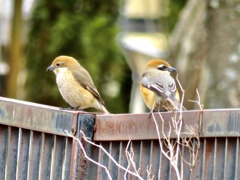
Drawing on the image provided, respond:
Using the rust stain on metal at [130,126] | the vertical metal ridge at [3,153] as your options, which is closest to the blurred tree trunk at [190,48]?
Answer: the vertical metal ridge at [3,153]

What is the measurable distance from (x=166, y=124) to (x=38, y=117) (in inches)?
37.0

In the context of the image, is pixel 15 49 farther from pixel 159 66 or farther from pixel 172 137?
pixel 172 137

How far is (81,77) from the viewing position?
334 inches

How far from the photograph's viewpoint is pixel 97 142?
5777 mm

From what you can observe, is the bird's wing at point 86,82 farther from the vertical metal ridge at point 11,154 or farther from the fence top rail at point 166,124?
the fence top rail at point 166,124

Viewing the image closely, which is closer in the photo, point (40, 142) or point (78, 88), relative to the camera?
point (40, 142)

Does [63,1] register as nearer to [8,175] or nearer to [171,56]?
[171,56]

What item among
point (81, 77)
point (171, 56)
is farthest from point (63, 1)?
point (81, 77)

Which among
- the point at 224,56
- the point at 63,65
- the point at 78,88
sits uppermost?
the point at 224,56

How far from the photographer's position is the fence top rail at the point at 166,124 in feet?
16.8

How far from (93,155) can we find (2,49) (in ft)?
44.4

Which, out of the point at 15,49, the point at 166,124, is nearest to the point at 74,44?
the point at 15,49

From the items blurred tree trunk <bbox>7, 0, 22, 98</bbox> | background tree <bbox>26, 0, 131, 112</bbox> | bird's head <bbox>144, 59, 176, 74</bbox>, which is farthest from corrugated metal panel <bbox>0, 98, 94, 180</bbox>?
blurred tree trunk <bbox>7, 0, 22, 98</bbox>

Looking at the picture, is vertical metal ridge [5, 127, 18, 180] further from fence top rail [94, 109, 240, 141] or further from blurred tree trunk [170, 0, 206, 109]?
blurred tree trunk [170, 0, 206, 109]
